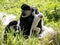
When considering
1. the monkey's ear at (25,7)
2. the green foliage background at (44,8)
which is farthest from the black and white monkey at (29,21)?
the green foliage background at (44,8)

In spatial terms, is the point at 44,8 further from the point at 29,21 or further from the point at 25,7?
the point at 25,7

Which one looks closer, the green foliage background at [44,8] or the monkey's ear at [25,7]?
the monkey's ear at [25,7]

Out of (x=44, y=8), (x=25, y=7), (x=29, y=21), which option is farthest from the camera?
→ (x=44, y=8)

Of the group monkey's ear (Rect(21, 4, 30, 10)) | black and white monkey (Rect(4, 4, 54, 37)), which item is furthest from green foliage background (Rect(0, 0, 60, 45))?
monkey's ear (Rect(21, 4, 30, 10))

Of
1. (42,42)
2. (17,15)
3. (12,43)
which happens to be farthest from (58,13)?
(12,43)

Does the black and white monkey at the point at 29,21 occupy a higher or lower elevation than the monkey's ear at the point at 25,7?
lower

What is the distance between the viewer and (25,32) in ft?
26.6

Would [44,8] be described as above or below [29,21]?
below

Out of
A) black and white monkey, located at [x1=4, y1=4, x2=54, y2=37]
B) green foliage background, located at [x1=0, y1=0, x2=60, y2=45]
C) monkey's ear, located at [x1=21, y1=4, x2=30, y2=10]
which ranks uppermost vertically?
monkey's ear, located at [x1=21, y1=4, x2=30, y2=10]

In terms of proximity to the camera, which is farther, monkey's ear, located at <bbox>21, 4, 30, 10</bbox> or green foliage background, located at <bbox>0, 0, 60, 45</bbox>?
green foliage background, located at <bbox>0, 0, 60, 45</bbox>

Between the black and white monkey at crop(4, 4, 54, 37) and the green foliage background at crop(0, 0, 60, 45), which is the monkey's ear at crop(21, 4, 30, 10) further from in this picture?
the green foliage background at crop(0, 0, 60, 45)

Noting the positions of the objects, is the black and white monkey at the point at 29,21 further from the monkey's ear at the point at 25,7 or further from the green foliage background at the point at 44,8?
the green foliage background at the point at 44,8

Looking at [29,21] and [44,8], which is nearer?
[29,21]

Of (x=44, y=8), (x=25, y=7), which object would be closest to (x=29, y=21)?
(x=25, y=7)
